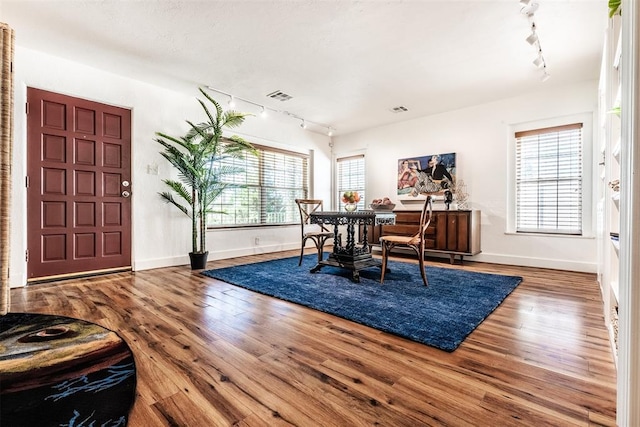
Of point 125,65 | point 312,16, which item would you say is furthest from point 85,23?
point 312,16

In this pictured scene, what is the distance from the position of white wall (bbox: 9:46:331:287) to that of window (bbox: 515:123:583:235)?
4.15m

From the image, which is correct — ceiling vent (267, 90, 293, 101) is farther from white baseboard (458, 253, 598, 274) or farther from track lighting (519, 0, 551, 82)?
white baseboard (458, 253, 598, 274)

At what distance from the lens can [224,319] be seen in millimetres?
2215

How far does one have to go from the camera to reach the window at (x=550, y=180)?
13.2 feet

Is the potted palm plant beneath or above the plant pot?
above

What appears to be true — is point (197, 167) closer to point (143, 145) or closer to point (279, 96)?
point (143, 145)

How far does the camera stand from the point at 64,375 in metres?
1.45

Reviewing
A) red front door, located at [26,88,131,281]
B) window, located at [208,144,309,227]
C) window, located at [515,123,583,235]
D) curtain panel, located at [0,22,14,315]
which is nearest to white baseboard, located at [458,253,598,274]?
window, located at [515,123,583,235]

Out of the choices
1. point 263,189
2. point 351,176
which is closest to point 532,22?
point 351,176

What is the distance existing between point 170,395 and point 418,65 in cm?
378

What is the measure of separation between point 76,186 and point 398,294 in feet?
12.6

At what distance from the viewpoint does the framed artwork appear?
4.98 meters

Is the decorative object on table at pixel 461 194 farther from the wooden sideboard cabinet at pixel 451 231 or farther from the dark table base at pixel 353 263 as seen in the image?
the dark table base at pixel 353 263

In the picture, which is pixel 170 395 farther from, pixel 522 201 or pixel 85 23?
pixel 522 201
